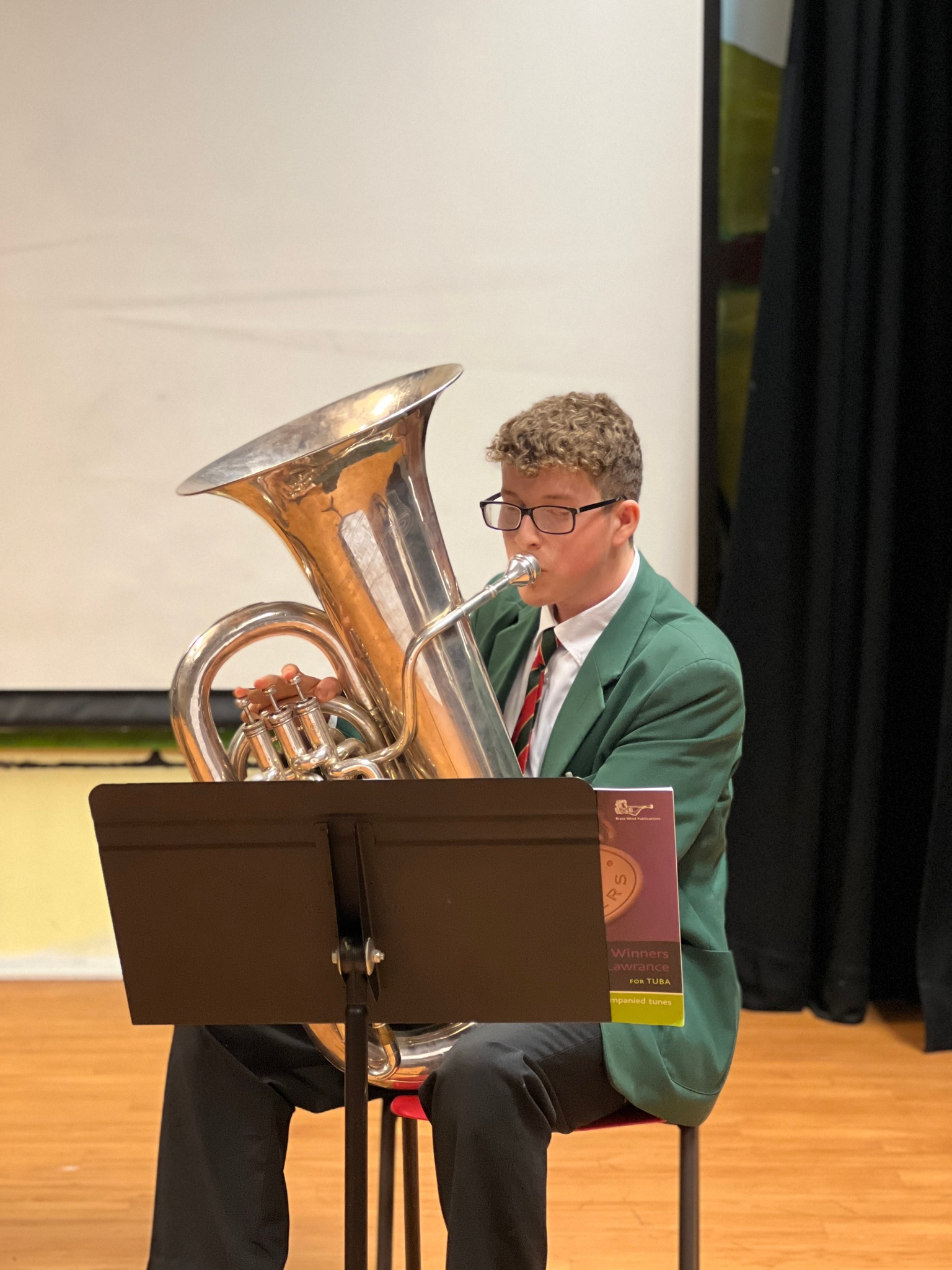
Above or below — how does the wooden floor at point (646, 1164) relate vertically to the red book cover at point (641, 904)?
below

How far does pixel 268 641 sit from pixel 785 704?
115 cm

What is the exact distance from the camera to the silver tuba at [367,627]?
134cm

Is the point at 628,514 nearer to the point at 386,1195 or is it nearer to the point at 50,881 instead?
the point at 386,1195

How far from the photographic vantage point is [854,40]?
8.22 ft

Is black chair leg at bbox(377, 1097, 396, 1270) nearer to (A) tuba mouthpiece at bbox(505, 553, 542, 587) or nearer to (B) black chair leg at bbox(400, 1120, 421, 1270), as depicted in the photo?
(B) black chair leg at bbox(400, 1120, 421, 1270)

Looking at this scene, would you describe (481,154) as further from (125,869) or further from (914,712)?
(125,869)

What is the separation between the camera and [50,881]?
2.92 metres

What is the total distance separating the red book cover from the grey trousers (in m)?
0.19

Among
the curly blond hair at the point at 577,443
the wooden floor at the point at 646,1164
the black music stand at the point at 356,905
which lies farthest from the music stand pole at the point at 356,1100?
the wooden floor at the point at 646,1164

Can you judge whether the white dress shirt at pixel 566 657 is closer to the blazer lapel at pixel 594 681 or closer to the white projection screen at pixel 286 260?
the blazer lapel at pixel 594 681

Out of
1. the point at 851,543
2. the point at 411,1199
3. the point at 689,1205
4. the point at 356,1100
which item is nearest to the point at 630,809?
the point at 356,1100

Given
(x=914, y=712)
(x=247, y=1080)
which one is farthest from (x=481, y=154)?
(x=247, y=1080)

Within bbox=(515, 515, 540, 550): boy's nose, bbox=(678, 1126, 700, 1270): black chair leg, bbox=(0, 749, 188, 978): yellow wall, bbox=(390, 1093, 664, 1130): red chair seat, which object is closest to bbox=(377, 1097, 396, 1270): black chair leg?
bbox=(390, 1093, 664, 1130): red chair seat

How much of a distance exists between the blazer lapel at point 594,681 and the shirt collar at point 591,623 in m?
0.02
